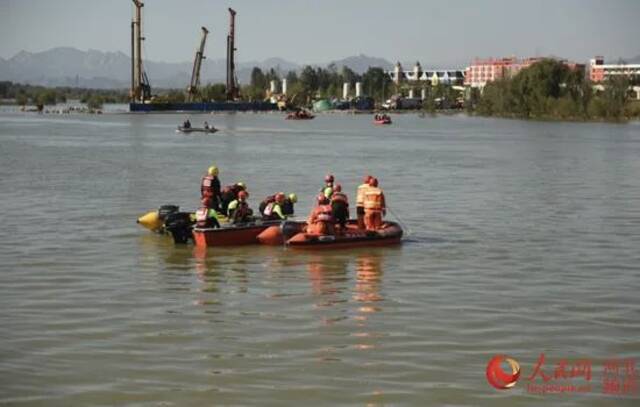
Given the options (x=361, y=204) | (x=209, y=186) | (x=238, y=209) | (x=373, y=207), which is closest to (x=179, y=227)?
(x=238, y=209)

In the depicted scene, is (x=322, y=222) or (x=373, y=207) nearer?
(x=322, y=222)

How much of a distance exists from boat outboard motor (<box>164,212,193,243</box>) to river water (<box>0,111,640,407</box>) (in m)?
0.34

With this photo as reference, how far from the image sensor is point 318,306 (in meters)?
16.9

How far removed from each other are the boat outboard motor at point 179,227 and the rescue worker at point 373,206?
12.9 feet

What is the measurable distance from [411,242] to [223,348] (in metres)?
10.6

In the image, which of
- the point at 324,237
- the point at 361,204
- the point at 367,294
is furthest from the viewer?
the point at 361,204

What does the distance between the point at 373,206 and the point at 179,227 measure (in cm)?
433

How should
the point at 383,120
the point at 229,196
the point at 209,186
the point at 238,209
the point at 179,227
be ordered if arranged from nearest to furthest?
1. the point at 179,227
2. the point at 238,209
3. the point at 209,186
4. the point at 229,196
5. the point at 383,120

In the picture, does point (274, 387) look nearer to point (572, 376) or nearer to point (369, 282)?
point (572, 376)

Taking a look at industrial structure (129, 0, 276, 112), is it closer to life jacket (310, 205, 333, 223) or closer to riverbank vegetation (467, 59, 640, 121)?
riverbank vegetation (467, 59, 640, 121)

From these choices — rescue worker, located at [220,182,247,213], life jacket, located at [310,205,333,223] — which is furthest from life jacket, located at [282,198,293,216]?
life jacket, located at [310,205,333,223]

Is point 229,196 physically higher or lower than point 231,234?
higher

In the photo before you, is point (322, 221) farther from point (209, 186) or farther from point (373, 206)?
point (209, 186)

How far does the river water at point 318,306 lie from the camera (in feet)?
41.5
